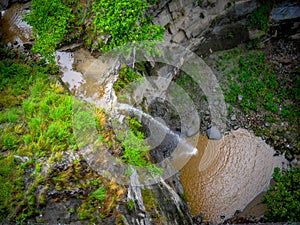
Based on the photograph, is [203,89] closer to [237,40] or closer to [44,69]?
[237,40]

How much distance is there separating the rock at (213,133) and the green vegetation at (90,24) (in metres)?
4.25

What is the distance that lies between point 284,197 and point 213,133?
3289 millimetres

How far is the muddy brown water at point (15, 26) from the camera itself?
30.5ft

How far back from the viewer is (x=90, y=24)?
29.3 feet

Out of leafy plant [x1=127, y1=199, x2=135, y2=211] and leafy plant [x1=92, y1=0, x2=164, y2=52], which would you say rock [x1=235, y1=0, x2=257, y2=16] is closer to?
leafy plant [x1=92, y1=0, x2=164, y2=52]

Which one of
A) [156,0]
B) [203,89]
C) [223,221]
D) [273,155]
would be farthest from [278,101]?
[156,0]

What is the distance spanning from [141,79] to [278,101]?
19.3ft

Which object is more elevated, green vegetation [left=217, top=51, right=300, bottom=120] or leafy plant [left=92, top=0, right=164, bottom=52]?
leafy plant [left=92, top=0, right=164, bottom=52]

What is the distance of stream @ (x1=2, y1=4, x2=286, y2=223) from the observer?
8.85 metres

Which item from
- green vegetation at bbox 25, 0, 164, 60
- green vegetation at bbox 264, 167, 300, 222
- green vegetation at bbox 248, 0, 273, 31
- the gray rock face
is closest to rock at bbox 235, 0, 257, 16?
the gray rock face

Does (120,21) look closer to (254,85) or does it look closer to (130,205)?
(130,205)

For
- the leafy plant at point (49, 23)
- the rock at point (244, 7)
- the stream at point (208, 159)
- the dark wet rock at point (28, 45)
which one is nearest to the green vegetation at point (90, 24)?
the leafy plant at point (49, 23)

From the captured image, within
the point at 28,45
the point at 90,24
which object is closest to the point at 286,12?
the point at 90,24

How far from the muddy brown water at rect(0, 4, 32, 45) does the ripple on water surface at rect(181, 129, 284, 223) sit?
23.8 ft
